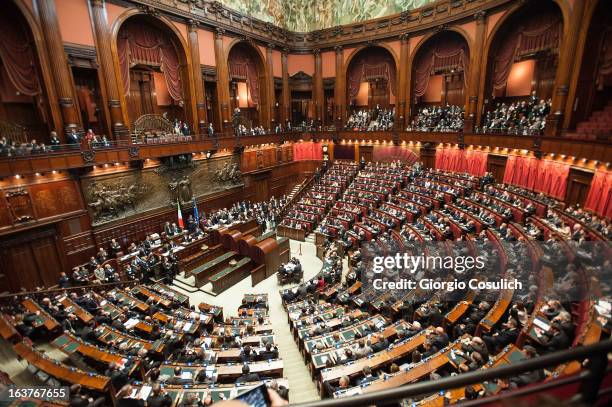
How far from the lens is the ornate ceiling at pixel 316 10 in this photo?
18891 millimetres

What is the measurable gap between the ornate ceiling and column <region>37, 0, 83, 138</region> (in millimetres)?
9052

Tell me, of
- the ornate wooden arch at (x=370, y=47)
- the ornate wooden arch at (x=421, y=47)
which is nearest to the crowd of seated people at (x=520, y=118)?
the ornate wooden arch at (x=421, y=47)

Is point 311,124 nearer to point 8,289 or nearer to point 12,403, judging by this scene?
point 8,289

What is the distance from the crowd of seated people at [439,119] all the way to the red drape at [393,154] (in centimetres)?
136

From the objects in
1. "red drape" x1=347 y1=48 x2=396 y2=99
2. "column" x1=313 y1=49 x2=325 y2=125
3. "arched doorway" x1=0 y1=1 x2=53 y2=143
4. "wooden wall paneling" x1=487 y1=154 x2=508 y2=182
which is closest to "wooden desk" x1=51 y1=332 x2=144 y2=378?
"arched doorway" x1=0 y1=1 x2=53 y2=143

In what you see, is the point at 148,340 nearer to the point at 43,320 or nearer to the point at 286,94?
the point at 43,320

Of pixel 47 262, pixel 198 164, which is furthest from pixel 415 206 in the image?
pixel 47 262

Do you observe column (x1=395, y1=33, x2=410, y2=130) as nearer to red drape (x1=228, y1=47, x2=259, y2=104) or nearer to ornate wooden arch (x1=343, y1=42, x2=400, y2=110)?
ornate wooden arch (x1=343, y1=42, x2=400, y2=110)

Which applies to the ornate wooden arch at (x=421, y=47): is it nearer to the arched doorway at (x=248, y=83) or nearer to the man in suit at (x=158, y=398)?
the arched doorway at (x=248, y=83)

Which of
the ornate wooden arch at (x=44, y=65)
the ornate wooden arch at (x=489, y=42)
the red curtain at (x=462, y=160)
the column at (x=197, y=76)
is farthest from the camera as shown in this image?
the column at (x=197, y=76)

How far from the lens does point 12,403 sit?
16.1 ft

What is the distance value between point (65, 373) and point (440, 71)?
21.7m

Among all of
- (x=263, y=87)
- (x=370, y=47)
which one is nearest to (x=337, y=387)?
(x=263, y=87)

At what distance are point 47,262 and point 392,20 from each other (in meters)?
21.4
